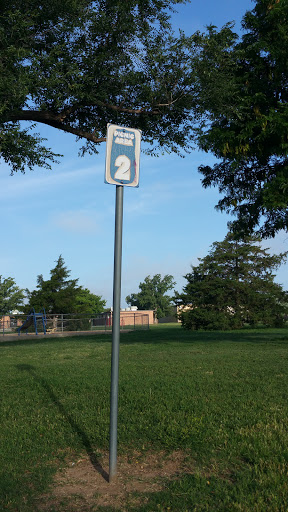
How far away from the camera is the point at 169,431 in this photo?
17.0 ft

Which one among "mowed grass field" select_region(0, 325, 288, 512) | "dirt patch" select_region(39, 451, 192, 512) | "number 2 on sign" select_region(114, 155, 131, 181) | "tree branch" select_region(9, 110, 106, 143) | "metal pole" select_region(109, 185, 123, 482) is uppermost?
"tree branch" select_region(9, 110, 106, 143)

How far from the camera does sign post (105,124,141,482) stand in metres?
4.12

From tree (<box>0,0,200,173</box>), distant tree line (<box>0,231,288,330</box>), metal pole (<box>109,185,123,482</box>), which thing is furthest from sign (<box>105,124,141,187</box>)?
distant tree line (<box>0,231,288,330</box>)

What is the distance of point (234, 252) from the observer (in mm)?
35719

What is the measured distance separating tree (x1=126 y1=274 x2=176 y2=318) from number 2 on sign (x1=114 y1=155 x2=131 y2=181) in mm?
105529

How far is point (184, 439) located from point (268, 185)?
35.5 feet

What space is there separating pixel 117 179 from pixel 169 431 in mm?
2999

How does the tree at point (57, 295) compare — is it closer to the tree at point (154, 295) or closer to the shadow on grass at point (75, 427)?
the shadow on grass at point (75, 427)

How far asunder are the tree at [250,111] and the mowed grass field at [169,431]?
25.8 ft

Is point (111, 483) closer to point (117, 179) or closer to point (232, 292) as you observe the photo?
point (117, 179)

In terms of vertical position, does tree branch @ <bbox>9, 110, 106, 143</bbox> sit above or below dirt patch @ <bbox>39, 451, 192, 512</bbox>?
above

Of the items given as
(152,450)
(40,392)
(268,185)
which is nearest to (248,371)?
(40,392)

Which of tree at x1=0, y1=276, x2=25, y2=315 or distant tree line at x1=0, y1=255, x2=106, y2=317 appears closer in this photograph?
distant tree line at x1=0, y1=255, x2=106, y2=317

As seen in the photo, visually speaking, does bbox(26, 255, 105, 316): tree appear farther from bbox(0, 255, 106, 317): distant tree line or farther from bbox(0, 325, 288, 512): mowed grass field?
bbox(0, 325, 288, 512): mowed grass field
